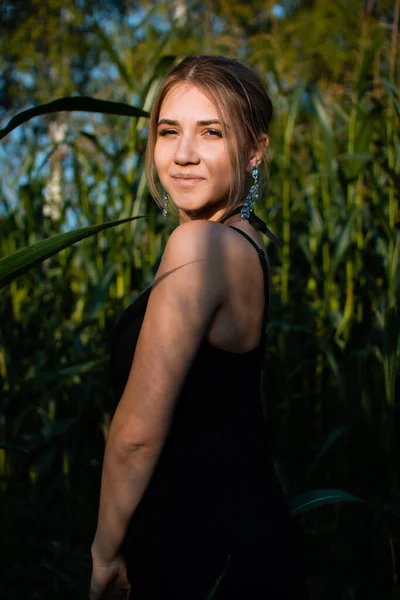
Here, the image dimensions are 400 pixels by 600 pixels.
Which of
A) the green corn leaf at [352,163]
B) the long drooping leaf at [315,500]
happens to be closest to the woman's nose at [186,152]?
the long drooping leaf at [315,500]

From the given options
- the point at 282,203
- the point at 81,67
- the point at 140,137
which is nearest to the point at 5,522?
the point at 140,137

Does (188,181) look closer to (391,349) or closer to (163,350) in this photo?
(163,350)

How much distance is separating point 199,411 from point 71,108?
0.50 metres

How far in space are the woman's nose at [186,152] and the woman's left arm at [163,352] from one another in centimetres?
18

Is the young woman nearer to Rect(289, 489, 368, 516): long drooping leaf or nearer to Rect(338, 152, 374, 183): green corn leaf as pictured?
Rect(289, 489, 368, 516): long drooping leaf

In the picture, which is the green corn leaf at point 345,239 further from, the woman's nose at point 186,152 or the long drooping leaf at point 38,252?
the long drooping leaf at point 38,252

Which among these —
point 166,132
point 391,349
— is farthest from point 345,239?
point 166,132

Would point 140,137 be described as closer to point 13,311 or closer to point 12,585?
point 13,311

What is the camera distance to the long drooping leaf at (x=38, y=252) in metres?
0.90

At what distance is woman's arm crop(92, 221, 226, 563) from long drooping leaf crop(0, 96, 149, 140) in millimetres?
197

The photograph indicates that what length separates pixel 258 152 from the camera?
1333 mm

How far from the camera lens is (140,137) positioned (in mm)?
2488

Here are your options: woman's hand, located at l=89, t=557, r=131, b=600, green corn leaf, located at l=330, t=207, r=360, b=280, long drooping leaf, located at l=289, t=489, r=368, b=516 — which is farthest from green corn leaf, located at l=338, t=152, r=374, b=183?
woman's hand, located at l=89, t=557, r=131, b=600

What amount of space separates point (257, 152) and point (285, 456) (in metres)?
1.56
